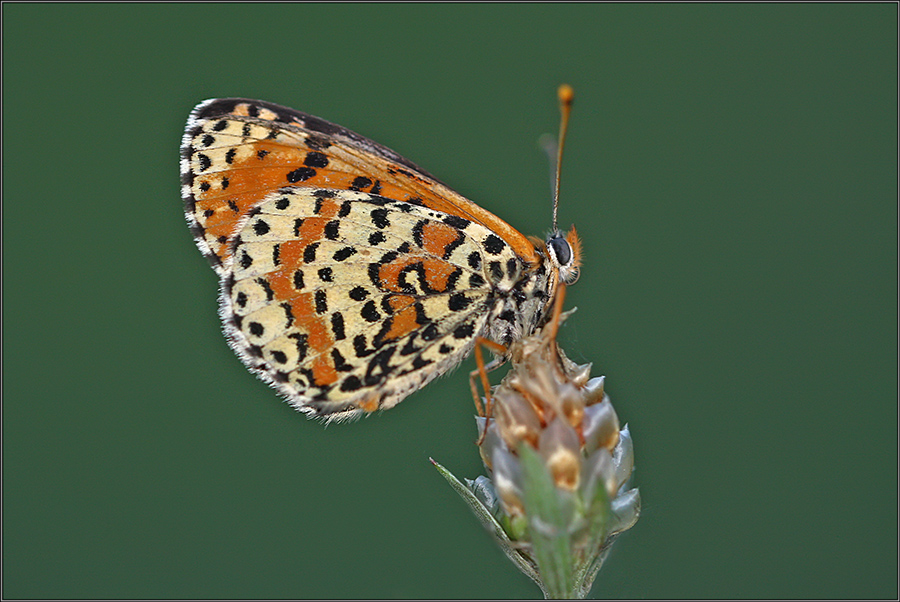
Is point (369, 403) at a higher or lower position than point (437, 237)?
lower

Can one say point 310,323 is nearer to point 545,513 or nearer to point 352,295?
point 352,295

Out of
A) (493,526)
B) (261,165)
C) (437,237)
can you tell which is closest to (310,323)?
(437,237)

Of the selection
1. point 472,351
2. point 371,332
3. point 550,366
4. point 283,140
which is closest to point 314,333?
point 371,332

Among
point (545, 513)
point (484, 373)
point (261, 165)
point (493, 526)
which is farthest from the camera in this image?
point (261, 165)

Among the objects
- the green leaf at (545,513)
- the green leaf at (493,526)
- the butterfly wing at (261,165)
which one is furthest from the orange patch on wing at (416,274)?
the green leaf at (545,513)

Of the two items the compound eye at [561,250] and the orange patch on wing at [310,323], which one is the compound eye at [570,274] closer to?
the compound eye at [561,250]

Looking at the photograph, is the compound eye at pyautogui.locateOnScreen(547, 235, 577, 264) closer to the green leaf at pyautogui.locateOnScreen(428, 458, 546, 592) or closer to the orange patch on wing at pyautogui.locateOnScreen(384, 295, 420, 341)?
the orange patch on wing at pyautogui.locateOnScreen(384, 295, 420, 341)

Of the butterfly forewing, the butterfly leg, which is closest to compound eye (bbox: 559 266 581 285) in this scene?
the butterfly forewing

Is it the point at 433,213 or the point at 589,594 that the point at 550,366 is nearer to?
the point at 589,594
